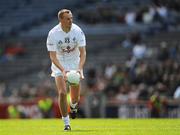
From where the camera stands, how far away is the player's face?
16.8m

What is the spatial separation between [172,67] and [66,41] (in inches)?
570

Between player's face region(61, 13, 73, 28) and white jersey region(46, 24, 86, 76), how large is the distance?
293 millimetres

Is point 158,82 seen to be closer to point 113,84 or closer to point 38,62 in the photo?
point 113,84

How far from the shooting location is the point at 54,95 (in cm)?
3575

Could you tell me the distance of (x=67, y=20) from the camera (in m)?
16.9

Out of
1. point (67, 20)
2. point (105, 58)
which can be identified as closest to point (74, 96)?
point (67, 20)

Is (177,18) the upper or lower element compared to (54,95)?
upper

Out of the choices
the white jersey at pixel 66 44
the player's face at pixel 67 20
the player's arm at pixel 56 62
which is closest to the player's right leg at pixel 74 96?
the white jersey at pixel 66 44

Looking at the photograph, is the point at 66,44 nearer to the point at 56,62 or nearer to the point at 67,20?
the point at 56,62

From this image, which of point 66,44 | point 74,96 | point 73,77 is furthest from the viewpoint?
point 74,96

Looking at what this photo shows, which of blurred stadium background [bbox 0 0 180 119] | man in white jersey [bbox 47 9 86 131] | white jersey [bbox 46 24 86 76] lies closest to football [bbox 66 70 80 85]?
man in white jersey [bbox 47 9 86 131]

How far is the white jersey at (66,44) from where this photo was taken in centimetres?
1728

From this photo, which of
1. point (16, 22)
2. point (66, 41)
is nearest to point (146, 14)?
point (16, 22)

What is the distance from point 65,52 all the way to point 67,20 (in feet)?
3.13
